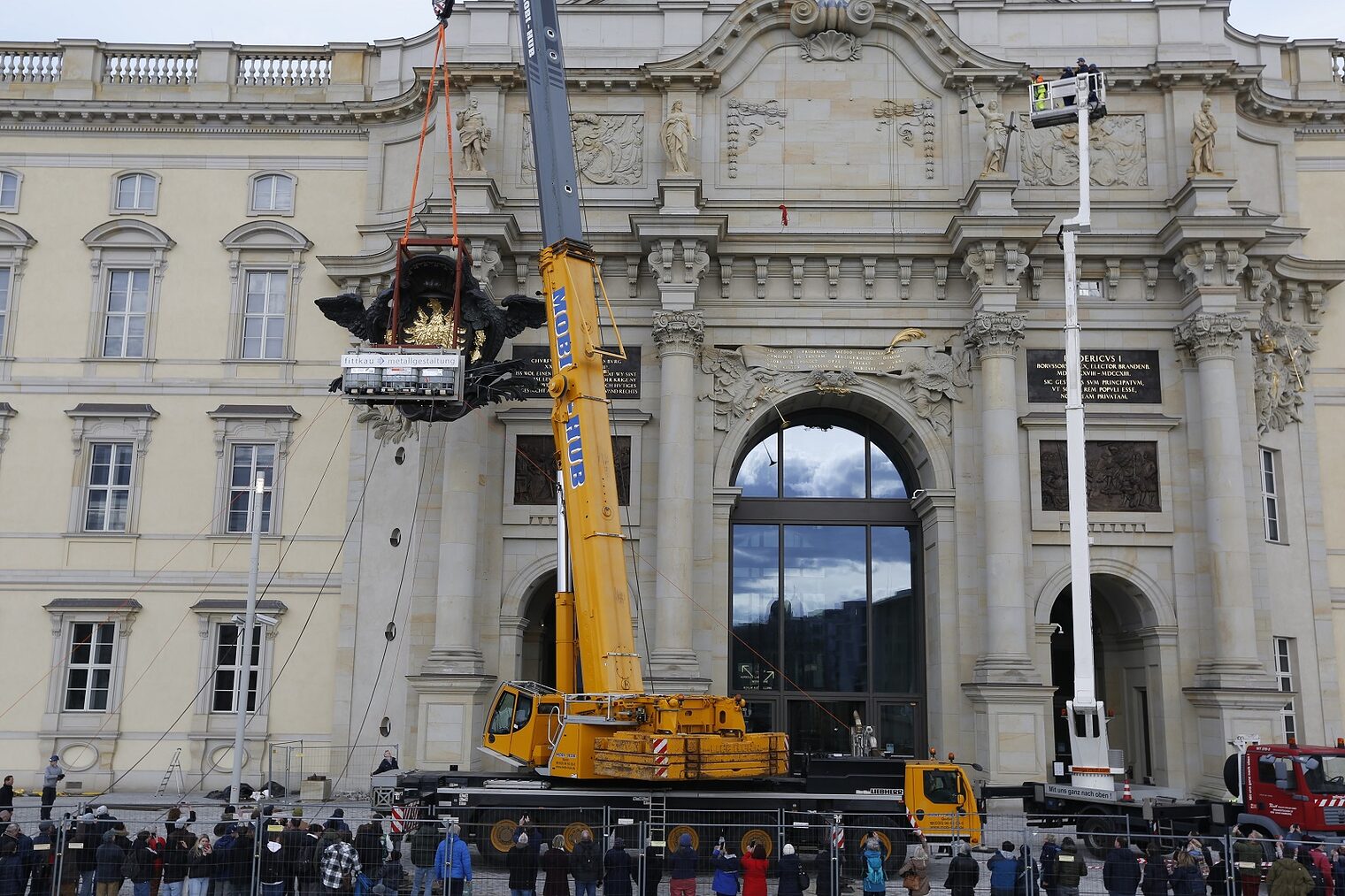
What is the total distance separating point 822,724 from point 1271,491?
1285 cm

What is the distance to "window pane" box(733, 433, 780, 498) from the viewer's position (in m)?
31.1

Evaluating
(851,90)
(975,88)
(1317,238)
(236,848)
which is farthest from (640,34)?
(236,848)

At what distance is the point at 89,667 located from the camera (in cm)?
3019

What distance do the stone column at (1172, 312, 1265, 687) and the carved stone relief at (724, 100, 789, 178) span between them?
37.2 feet

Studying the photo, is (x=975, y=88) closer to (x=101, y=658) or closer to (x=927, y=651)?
(x=927, y=651)

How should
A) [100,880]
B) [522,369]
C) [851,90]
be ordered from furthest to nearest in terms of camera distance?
[851,90]
[522,369]
[100,880]

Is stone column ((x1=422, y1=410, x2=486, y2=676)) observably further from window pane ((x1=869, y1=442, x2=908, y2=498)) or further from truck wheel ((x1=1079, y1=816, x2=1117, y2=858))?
truck wheel ((x1=1079, y1=816, x2=1117, y2=858))

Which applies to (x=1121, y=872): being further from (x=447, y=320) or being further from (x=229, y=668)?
(x=229, y=668)

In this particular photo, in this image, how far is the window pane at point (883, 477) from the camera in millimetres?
31094

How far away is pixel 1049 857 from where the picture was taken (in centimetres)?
1552

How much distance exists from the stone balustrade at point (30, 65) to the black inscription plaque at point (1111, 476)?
1128 inches

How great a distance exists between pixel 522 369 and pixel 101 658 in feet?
43.0

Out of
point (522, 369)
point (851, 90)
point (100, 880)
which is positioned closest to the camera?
point (100, 880)

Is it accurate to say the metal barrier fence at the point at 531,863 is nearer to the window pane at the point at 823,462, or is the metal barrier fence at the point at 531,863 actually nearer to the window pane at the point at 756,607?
the window pane at the point at 756,607
